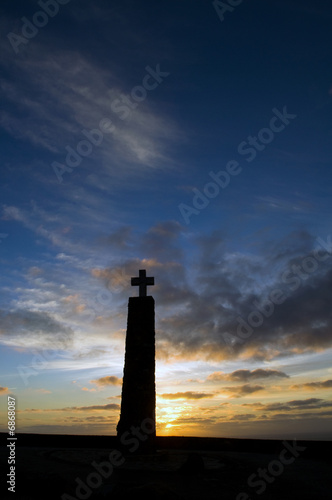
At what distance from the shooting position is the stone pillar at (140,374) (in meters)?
11.4

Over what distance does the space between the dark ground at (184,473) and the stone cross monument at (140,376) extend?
29.9 inches


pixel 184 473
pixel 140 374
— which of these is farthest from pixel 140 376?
pixel 184 473

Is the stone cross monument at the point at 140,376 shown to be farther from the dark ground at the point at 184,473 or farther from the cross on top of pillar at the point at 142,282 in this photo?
the dark ground at the point at 184,473

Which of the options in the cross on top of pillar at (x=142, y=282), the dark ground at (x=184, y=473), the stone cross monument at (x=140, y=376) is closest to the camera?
the dark ground at (x=184, y=473)

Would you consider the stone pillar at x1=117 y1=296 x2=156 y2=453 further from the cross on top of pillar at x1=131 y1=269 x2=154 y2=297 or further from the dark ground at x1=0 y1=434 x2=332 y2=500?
the dark ground at x1=0 y1=434 x2=332 y2=500

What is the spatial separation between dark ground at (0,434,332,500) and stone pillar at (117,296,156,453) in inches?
34.0

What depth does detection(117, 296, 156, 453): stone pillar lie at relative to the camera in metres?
11.4

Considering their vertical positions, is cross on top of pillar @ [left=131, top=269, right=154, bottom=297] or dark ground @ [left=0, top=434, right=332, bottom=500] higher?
cross on top of pillar @ [left=131, top=269, right=154, bottom=297]

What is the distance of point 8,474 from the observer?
6.74 metres

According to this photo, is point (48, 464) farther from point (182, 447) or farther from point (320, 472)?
point (320, 472)

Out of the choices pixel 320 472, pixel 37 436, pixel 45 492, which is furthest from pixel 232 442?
pixel 45 492

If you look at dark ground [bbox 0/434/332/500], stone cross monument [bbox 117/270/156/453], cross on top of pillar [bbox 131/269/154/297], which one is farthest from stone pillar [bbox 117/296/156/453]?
dark ground [bbox 0/434/332/500]

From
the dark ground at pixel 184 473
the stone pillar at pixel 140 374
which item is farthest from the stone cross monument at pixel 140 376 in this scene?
the dark ground at pixel 184 473

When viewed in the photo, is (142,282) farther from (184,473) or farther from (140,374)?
(184,473)
